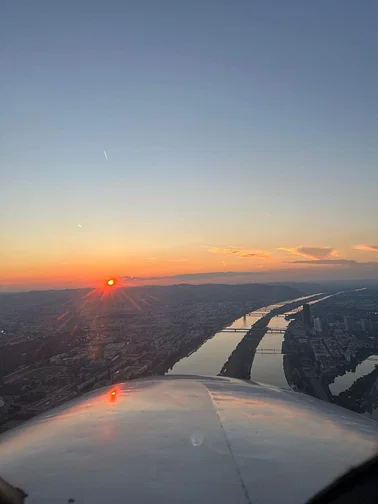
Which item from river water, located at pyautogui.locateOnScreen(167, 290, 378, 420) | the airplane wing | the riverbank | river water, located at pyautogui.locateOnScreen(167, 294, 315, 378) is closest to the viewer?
the airplane wing

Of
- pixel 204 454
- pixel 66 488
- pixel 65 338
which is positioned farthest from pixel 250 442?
pixel 65 338

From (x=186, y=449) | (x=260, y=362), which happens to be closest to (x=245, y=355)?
(x=260, y=362)

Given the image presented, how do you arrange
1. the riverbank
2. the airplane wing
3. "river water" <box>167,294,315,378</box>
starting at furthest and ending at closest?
1. "river water" <box>167,294,315,378</box>
2. the riverbank
3. the airplane wing

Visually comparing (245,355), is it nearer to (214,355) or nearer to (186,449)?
(214,355)

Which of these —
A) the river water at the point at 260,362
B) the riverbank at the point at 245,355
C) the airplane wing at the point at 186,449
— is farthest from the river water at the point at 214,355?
the airplane wing at the point at 186,449

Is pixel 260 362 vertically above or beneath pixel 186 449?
beneath

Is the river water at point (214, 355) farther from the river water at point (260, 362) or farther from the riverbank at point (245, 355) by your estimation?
the riverbank at point (245, 355)

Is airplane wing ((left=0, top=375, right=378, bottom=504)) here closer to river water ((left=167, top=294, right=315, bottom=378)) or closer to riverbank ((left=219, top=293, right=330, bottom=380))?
riverbank ((left=219, top=293, right=330, bottom=380))

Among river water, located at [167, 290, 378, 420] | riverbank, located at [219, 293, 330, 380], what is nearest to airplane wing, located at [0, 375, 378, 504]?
riverbank, located at [219, 293, 330, 380]
